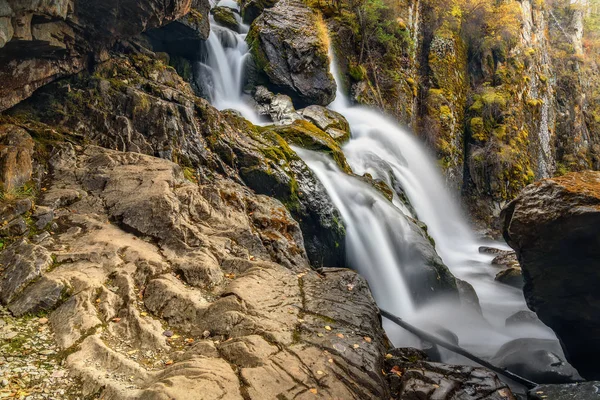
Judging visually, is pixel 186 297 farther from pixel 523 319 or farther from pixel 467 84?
pixel 467 84

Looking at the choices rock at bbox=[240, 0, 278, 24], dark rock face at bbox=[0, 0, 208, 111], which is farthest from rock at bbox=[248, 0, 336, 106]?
dark rock face at bbox=[0, 0, 208, 111]

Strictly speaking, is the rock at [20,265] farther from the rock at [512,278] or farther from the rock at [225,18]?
the rock at [225,18]

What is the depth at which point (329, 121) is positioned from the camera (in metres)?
17.4

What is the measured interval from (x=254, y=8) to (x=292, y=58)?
5288mm

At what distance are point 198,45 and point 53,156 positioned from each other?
1084 centimetres

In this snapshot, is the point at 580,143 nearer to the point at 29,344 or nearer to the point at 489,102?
the point at 489,102

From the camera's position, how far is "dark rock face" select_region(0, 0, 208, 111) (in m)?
6.62

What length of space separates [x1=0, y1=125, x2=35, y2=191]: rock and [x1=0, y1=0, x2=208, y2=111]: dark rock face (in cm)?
99

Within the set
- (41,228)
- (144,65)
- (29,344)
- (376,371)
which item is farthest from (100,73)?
(376,371)

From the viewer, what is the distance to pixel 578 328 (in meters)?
7.54

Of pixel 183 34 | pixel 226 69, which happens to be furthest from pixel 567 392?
pixel 226 69

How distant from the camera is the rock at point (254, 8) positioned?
866 inches

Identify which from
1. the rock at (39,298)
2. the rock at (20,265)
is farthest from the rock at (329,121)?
the rock at (39,298)

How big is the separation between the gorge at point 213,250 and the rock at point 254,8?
5.63 metres
